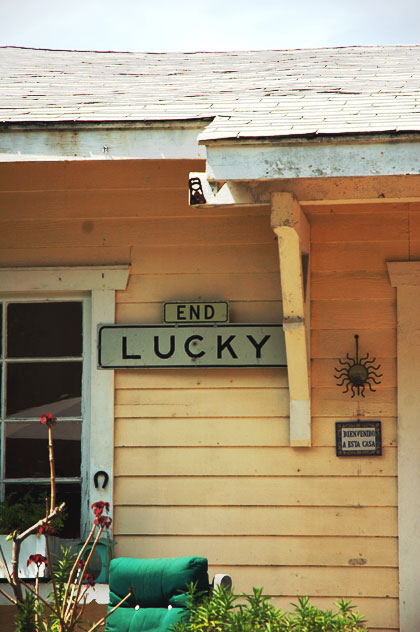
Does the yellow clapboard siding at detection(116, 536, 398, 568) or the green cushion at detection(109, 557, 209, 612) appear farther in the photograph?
the yellow clapboard siding at detection(116, 536, 398, 568)

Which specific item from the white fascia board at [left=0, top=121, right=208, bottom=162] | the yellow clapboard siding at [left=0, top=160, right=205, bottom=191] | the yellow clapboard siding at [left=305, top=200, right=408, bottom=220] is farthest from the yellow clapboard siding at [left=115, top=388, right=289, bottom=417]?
the white fascia board at [left=0, top=121, right=208, bottom=162]

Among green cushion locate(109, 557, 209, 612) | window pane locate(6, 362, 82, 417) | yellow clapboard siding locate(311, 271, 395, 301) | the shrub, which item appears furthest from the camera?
window pane locate(6, 362, 82, 417)

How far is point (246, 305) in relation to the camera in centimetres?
523

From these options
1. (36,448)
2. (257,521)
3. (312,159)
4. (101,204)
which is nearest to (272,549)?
(257,521)

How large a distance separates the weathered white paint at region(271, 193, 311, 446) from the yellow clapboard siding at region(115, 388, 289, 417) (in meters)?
0.12

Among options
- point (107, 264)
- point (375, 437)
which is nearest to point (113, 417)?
point (107, 264)

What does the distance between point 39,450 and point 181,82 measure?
2.18 meters

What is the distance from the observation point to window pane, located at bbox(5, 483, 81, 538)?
524 cm

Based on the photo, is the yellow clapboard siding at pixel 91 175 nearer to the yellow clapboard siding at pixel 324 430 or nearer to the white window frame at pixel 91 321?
the white window frame at pixel 91 321

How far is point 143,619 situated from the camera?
4.38 metres

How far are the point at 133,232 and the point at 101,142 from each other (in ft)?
3.26

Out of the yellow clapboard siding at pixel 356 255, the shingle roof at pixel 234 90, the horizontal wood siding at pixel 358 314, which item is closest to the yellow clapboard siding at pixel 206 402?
the horizontal wood siding at pixel 358 314

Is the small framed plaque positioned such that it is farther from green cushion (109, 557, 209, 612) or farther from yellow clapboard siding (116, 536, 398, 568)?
green cushion (109, 557, 209, 612)

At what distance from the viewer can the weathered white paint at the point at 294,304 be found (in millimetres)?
4270
